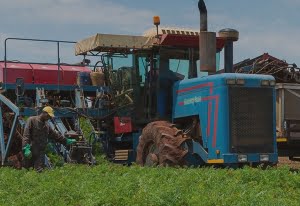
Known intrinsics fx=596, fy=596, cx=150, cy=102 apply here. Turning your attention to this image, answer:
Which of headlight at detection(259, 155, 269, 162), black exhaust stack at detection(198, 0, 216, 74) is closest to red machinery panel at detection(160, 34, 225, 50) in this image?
black exhaust stack at detection(198, 0, 216, 74)

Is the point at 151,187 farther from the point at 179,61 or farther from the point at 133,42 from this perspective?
the point at 133,42

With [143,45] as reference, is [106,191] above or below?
below

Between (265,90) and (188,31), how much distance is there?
8.08ft

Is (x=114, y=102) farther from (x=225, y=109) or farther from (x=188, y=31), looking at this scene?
(x=225, y=109)

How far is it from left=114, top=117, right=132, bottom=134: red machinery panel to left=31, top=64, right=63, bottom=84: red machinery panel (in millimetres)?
2798

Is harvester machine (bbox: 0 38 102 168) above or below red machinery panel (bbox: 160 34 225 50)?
below

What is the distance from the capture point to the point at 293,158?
14.6 metres

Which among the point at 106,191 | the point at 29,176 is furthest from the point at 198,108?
the point at 106,191

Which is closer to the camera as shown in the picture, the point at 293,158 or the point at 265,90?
the point at 265,90

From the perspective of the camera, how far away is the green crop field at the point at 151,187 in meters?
6.02

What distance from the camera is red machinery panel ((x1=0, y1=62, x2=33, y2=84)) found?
49.3 ft

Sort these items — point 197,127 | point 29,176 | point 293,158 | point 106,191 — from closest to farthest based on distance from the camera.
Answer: point 106,191 → point 29,176 → point 197,127 → point 293,158

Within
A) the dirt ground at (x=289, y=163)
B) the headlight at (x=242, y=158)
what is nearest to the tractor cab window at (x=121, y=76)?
the headlight at (x=242, y=158)

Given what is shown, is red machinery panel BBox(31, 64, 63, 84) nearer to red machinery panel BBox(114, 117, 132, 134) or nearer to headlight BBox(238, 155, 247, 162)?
red machinery panel BBox(114, 117, 132, 134)
